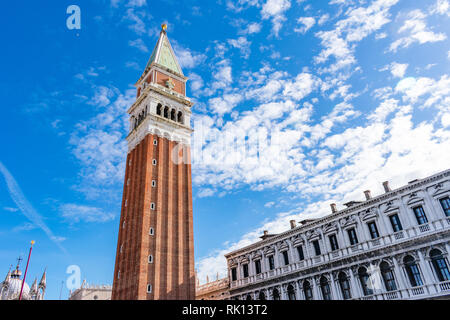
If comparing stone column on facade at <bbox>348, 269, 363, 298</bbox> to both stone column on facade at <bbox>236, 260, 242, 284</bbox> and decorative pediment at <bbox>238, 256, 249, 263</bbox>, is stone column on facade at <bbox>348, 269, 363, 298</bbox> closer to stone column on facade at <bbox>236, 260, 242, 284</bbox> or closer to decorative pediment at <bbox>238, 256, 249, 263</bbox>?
decorative pediment at <bbox>238, 256, 249, 263</bbox>

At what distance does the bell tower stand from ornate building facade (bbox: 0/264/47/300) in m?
56.9

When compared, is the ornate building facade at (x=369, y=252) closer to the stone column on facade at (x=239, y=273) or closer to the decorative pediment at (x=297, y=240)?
the decorative pediment at (x=297, y=240)

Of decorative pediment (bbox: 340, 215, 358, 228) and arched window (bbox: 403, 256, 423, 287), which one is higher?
decorative pediment (bbox: 340, 215, 358, 228)

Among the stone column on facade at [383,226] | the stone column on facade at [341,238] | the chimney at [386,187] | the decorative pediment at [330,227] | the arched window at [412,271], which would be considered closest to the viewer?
the arched window at [412,271]

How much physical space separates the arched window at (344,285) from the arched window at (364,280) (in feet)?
4.29

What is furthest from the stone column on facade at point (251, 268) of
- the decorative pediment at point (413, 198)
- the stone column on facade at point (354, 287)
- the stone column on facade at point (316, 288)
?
the decorative pediment at point (413, 198)

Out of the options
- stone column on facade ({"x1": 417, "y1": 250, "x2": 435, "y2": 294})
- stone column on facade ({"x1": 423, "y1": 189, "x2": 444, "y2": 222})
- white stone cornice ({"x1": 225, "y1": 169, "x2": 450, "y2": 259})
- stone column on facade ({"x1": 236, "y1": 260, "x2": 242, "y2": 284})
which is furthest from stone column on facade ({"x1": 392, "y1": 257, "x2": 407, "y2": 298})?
stone column on facade ({"x1": 236, "y1": 260, "x2": 242, "y2": 284})

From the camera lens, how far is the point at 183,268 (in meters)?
35.3

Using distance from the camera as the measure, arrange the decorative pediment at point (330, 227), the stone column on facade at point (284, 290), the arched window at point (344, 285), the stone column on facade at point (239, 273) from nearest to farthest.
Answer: the arched window at point (344, 285) < the decorative pediment at point (330, 227) < the stone column on facade at point (284, 290) < the stone column on facade at point (239, 273)

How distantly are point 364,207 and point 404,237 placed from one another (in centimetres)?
433

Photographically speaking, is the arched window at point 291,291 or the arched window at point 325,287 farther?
the arched window at point 291,291

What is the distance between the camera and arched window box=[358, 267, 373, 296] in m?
27.9

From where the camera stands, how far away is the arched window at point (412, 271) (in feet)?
83.2
